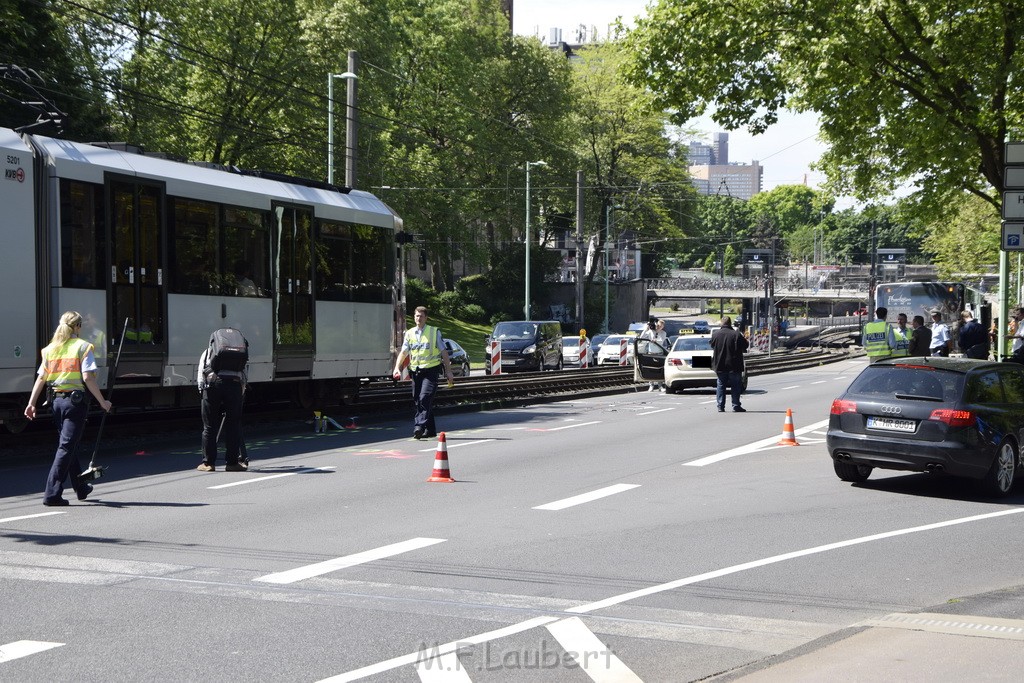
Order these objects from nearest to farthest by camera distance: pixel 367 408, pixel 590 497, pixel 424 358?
pixel 590 497
pixel 424 358
pixel 367 408

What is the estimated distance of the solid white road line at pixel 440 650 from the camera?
224 inches

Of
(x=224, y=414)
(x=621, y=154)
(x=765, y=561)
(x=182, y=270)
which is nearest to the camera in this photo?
(x=765, y=561)

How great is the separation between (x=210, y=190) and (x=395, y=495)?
285 inches

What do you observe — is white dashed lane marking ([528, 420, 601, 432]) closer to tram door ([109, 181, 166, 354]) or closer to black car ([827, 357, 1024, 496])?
tram door ([109, 181, 166, 354])

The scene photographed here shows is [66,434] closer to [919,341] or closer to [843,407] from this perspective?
[843,407]

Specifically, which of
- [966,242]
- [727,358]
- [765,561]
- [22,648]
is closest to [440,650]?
[22,648]

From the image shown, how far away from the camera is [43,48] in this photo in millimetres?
33562

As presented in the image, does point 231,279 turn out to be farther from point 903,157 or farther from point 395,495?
point 903,157

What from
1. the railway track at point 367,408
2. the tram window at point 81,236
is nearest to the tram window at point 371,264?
the railway track at point 367,408

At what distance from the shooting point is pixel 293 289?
19.2m

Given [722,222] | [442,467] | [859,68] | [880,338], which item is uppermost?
Result: [722,222]

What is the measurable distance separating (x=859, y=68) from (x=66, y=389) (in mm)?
13386

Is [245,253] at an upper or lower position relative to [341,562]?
upper

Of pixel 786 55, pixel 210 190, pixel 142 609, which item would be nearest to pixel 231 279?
pixel 210 190
